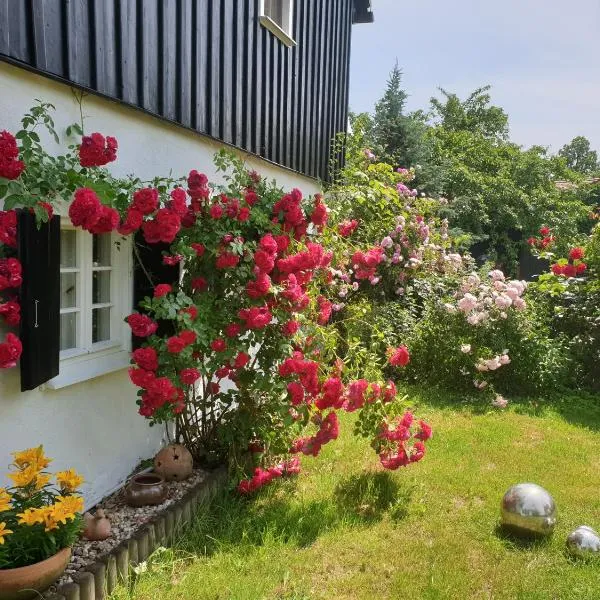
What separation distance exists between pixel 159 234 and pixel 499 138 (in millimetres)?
23017

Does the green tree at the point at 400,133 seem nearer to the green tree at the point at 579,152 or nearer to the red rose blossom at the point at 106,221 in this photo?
the red rose blossom at the point at 106,221

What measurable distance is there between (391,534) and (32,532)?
2263 mm

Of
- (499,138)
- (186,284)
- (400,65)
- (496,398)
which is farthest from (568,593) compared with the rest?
(499,138)

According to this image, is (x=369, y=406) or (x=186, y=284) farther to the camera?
(x=369, y=406)

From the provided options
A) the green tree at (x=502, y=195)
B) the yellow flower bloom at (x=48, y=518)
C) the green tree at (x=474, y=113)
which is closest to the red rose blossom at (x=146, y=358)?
the yellow flower bloom at (x=48, y=518)

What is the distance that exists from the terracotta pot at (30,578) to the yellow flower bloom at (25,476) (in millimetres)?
365

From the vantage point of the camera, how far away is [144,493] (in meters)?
3.56

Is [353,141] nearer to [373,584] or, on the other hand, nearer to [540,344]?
[540,344]

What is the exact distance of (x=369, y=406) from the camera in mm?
4297

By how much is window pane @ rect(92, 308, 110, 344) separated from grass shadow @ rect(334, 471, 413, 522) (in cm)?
209

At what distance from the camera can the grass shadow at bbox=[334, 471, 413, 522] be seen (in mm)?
4035

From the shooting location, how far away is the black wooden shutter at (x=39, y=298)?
2805 millimetres

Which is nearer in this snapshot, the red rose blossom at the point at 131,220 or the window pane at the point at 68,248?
the red rose blossom at the point at 131,220

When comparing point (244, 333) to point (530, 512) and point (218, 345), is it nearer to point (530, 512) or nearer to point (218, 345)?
point (218, 345)
